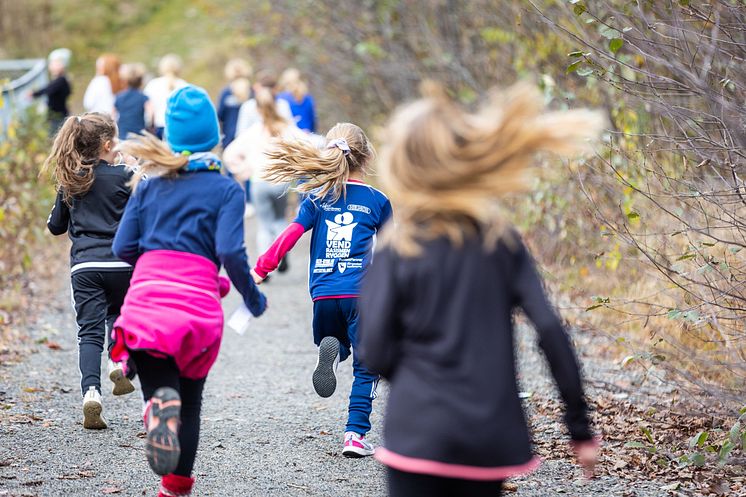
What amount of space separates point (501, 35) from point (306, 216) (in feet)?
26.0

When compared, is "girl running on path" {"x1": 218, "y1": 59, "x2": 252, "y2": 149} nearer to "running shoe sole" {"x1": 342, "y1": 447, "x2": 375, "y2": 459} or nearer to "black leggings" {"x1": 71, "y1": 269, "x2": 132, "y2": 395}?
"black leggings" {"x1": 71, "y1": 269, "x2": 132, "y2": 395}

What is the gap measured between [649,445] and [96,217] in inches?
135

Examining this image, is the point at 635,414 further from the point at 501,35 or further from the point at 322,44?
the point at 322,44

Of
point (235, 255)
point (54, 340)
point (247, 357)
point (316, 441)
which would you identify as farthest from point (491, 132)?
point (54, 340)

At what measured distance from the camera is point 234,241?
4.32 metres

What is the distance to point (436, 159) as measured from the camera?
2.94 meters

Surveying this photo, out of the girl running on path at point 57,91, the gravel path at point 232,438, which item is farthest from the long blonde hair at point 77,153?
the girl running on path at point 57,91

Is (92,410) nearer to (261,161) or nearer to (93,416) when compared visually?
(93,416)

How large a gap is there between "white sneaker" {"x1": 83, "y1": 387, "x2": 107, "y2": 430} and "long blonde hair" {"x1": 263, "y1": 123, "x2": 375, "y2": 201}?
5.46 ft

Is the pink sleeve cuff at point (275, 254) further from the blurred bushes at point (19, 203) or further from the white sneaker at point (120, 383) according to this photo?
the blurred bushes at point (19, 203)

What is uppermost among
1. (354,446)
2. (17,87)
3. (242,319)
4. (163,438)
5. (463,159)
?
(17,87)

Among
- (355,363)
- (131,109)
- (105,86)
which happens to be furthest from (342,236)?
(105,86)

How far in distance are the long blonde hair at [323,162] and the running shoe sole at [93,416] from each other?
5.57 feet

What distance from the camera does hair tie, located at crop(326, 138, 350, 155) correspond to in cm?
556
